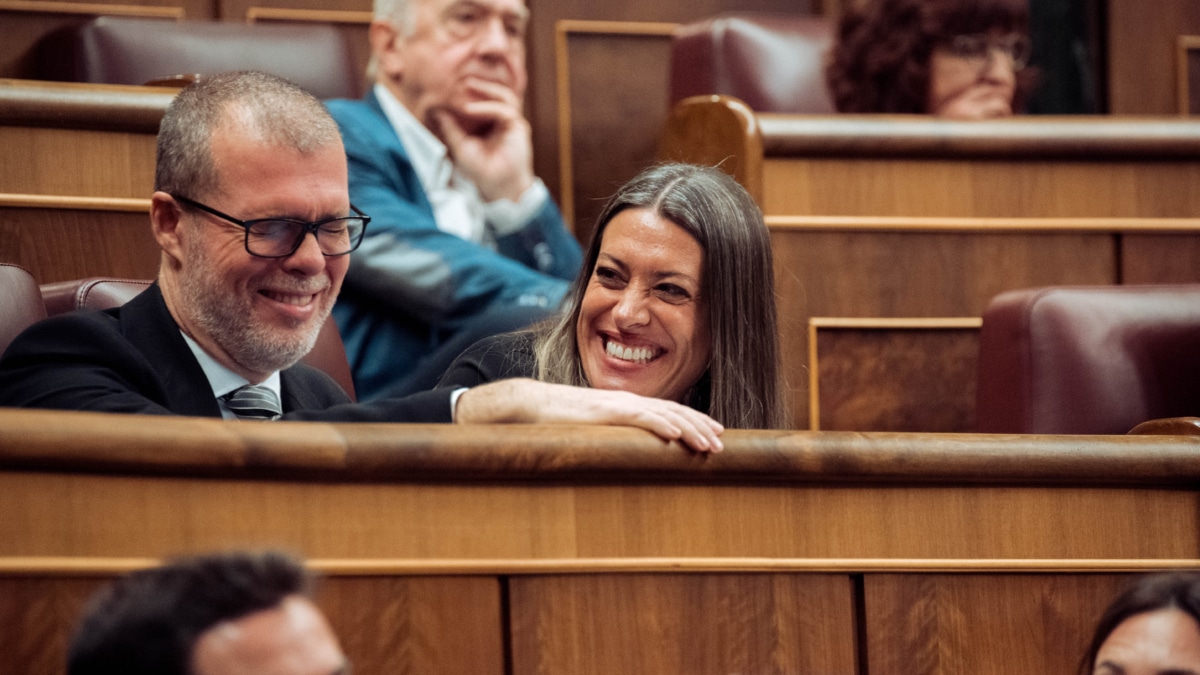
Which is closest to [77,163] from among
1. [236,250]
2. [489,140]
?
[236,250]

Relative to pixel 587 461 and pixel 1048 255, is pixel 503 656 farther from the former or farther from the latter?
pixel 1048 255

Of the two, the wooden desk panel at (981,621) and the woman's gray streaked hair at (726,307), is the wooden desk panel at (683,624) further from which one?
the woman's gray streaked hair at (726,307)

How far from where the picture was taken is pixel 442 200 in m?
1.15

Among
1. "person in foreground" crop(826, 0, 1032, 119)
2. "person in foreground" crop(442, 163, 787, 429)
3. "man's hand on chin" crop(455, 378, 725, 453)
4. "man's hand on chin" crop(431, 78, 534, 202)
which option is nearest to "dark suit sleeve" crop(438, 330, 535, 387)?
"person in foreground" crop(442, 163, 787, 429)

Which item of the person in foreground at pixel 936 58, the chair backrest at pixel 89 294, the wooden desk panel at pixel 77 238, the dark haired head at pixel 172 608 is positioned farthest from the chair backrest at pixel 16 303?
the person in foreground at pixel 936 58

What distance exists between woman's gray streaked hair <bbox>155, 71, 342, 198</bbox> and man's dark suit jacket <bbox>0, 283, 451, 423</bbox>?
0.20 ft

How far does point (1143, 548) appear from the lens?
593 mm

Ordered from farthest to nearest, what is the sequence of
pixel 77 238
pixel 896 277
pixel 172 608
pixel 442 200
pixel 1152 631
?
pixel 442 200, pixel 896 277, pixel 77 238, pixel 1152 631, pixel 172 608

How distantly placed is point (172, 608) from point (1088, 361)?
62cm

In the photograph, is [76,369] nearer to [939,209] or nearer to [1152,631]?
[1152,631]

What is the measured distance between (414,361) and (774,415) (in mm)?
319

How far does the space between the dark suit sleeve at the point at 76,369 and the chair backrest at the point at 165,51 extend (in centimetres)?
57

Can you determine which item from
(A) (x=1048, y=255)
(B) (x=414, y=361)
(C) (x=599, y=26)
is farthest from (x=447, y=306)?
(C) (x=599, y=26)

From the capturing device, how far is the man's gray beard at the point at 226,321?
27.1 inches
